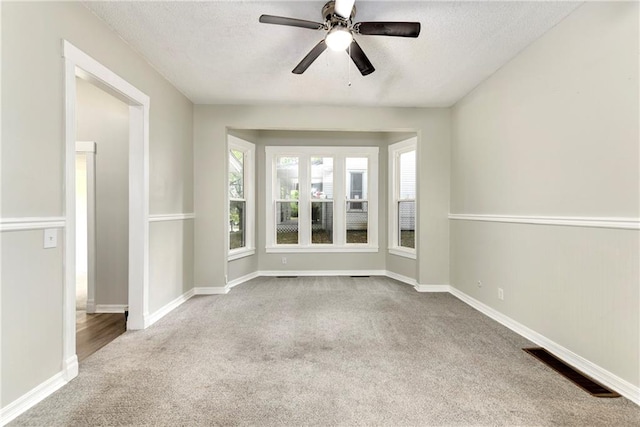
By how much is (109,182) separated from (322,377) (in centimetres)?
323

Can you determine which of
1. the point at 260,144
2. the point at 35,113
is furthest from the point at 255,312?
the point at 260,144

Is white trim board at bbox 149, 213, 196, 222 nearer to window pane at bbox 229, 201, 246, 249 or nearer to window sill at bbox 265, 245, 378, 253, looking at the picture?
window pane at bbox 229, 201, 246, 249

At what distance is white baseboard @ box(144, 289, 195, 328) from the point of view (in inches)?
120

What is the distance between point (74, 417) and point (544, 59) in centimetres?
418

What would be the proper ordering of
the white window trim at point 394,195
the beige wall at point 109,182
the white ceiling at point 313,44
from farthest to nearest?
the white window trim at point 394,195 → the beige wall at point 109,182 → the white ceiling at point 313,44

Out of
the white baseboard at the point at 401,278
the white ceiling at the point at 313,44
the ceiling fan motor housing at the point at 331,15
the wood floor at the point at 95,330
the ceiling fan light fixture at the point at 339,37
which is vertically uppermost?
the white ceiling at the point at 313,44

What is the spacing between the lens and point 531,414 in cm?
172

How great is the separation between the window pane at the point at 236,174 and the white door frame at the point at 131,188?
5.72 feet

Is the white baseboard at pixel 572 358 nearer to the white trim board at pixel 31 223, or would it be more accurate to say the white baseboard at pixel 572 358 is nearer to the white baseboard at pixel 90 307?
the white trim board at pixel 31 223

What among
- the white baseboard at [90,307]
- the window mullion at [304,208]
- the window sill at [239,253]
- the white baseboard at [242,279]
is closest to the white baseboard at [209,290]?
the white baseboard at [242,279]

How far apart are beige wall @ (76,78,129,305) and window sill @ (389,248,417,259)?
3.85m

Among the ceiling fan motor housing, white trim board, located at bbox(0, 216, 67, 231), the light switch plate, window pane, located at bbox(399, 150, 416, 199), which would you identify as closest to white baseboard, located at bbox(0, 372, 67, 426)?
the light switch plate

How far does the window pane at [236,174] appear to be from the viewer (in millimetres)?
4716

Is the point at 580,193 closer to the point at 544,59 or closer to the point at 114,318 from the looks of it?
the point at 544,59
